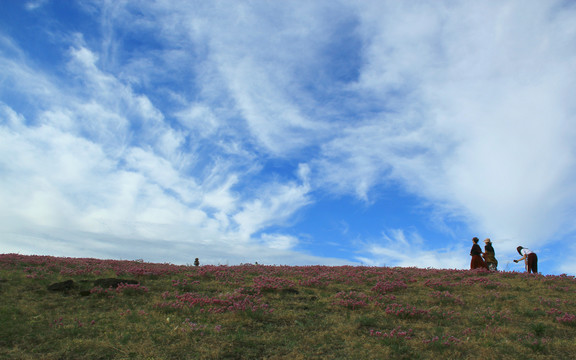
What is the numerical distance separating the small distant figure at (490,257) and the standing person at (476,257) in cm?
31

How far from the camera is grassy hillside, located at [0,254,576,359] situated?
10.9 m

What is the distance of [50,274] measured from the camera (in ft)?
61.1

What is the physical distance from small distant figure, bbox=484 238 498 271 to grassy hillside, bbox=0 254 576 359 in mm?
4409

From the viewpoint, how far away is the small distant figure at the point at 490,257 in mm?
25281

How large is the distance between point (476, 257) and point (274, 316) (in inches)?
711

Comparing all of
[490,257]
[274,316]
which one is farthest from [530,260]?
[274,316]

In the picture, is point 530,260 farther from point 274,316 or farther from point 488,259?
point 274,316

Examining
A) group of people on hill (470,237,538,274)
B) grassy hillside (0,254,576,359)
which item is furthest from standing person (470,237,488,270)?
grassy hillside (0,254,576,359)

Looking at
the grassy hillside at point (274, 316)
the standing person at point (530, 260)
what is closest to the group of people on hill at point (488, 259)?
the standing person at point (530, 260)

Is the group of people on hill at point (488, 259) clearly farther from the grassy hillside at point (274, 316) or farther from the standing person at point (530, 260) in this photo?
the grassy hillside at point (274, 316)

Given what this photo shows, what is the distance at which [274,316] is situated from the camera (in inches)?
538

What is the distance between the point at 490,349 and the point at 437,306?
13.7 feet

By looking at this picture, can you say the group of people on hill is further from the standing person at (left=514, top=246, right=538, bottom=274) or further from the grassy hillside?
the grassy hillside

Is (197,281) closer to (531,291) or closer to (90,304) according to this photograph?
(90,304)
